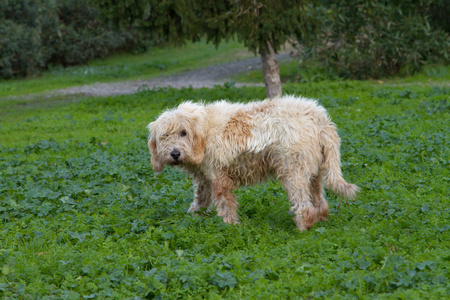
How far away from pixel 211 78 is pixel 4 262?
1933 centimetres

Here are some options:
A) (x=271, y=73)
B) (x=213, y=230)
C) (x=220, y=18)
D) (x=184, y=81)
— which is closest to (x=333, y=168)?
(x=213, y=230)

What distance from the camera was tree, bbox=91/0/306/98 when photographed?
14109 mm

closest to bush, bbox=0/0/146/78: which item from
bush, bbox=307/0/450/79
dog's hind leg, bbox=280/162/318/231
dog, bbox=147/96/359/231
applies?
bush, bbox=307/0/450/79

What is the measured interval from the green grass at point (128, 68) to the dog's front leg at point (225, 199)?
17032 millimetres

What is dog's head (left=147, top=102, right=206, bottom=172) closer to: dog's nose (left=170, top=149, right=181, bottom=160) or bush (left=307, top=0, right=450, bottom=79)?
dog's nose (left=170, top=149, right=181, bottom=160)

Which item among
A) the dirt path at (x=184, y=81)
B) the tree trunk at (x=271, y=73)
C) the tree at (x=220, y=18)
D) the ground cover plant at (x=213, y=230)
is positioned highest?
the tree at (x=220, y=18)

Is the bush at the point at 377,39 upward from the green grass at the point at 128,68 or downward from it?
upward

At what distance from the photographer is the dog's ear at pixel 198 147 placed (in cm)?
664

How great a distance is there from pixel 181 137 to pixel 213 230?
3.88 feet

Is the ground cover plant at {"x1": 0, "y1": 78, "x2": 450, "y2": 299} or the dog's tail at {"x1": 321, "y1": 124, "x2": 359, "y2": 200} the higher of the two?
the dog's tail at {"x1": 321, "y1": 124, "x2": 359, "y2": 200}

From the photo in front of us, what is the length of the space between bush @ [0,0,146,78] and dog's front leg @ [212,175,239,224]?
2166 centimetres

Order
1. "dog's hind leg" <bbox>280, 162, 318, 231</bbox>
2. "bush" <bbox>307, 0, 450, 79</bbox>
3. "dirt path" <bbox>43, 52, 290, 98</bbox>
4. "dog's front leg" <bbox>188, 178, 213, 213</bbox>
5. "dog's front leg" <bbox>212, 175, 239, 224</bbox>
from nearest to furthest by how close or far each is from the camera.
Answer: "dog's hind leg" <bbox>280, 162, 318, 231</bbox>, "dog's front leg" <bbox>212, 175, 239, 224</bbox>, "dog's front leg" <bbox>188, 178, 213, 213</bbox>, "bush" <bbox>307, 0, 450, 79</bbox>, "dirt path" <bbox>43, 52, 290, 98</bbox>

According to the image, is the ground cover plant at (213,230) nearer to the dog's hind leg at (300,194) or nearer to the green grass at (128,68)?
the dog's hind leg at (300,194)

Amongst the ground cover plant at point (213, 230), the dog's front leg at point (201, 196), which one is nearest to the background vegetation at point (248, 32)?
the ground cover plant at point (213, 230)
